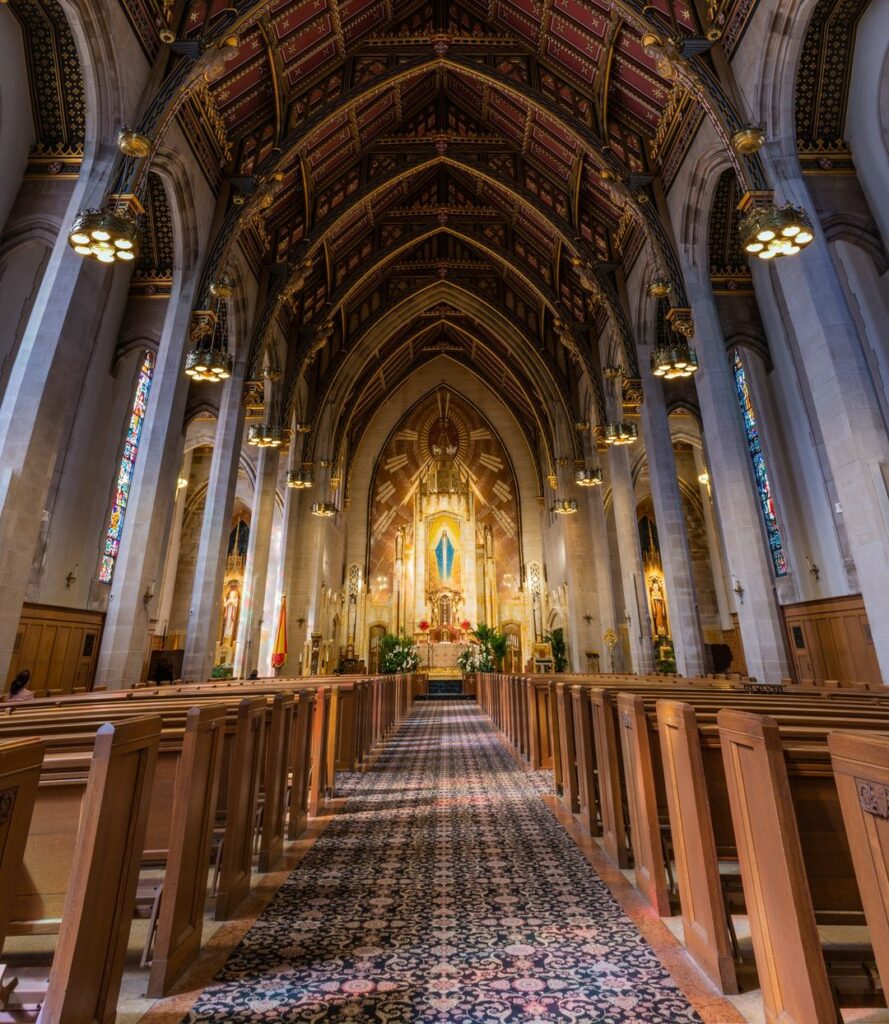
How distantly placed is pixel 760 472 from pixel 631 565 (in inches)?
138

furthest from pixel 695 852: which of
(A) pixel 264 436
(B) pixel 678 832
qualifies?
(A) pixel 264 436

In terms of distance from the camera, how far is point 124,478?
38.1 feet

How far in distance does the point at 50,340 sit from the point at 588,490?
15.3 m

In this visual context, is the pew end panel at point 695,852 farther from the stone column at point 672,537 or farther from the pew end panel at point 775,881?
the stone column at point 672,537

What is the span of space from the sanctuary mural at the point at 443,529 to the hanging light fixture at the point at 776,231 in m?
19.1

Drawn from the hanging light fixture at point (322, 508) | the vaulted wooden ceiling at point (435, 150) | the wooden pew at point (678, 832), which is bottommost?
the wooden pew at point (678, 832)

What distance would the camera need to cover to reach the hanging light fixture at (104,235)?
5.98 metres

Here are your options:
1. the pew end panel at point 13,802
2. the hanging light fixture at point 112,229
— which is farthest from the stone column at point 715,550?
the pew end panel at point 13,802

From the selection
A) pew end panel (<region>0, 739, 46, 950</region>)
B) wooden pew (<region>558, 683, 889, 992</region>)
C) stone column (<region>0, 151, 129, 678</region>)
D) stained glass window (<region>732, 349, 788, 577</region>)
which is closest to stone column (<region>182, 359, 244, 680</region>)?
stone column (<region>0, 151, 129, 678</region>)

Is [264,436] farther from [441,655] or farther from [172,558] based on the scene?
[441,655]

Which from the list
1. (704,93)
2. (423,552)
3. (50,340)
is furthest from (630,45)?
(423,552)

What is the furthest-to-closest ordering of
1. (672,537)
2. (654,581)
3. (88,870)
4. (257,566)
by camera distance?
(654,581) < (257,566) < (672,537) < (88,870)

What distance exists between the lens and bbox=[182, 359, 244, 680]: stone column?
1022 cm

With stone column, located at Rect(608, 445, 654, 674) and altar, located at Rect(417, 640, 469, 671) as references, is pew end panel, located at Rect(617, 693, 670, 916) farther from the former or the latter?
altar, located at Rect(417, 640, 469, 671)
